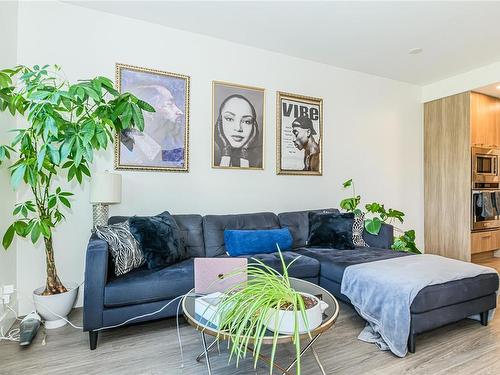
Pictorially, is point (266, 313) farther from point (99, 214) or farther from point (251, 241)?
point (99, 214)

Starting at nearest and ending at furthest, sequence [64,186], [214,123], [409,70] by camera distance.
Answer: [64,186] → [214,123] → [409,70]

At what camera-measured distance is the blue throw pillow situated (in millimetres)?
2877

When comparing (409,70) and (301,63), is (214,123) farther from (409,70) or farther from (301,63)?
(409,70)

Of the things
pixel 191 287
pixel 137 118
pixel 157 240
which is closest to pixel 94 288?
pixel 157 240

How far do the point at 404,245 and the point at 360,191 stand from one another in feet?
3.62

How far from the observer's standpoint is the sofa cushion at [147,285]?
6.81ft

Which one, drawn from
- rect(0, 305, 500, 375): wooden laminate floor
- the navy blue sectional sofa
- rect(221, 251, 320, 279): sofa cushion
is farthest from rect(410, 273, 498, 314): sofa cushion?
rect(221, 251, 320, 279): sofa cushion

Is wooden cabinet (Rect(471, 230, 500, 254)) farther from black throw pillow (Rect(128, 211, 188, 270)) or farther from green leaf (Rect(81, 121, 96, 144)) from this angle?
green leaf (Rect(81, 121, 96, 144))

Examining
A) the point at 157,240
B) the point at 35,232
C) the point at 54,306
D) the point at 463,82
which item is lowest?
the point at 54,306

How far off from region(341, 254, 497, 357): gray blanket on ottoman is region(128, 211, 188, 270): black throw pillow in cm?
145

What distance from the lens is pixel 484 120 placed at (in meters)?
4.45

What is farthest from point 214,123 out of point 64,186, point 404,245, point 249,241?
point 404,245

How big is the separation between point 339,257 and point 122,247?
6.20 ft

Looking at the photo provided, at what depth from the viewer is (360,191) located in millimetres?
4363
